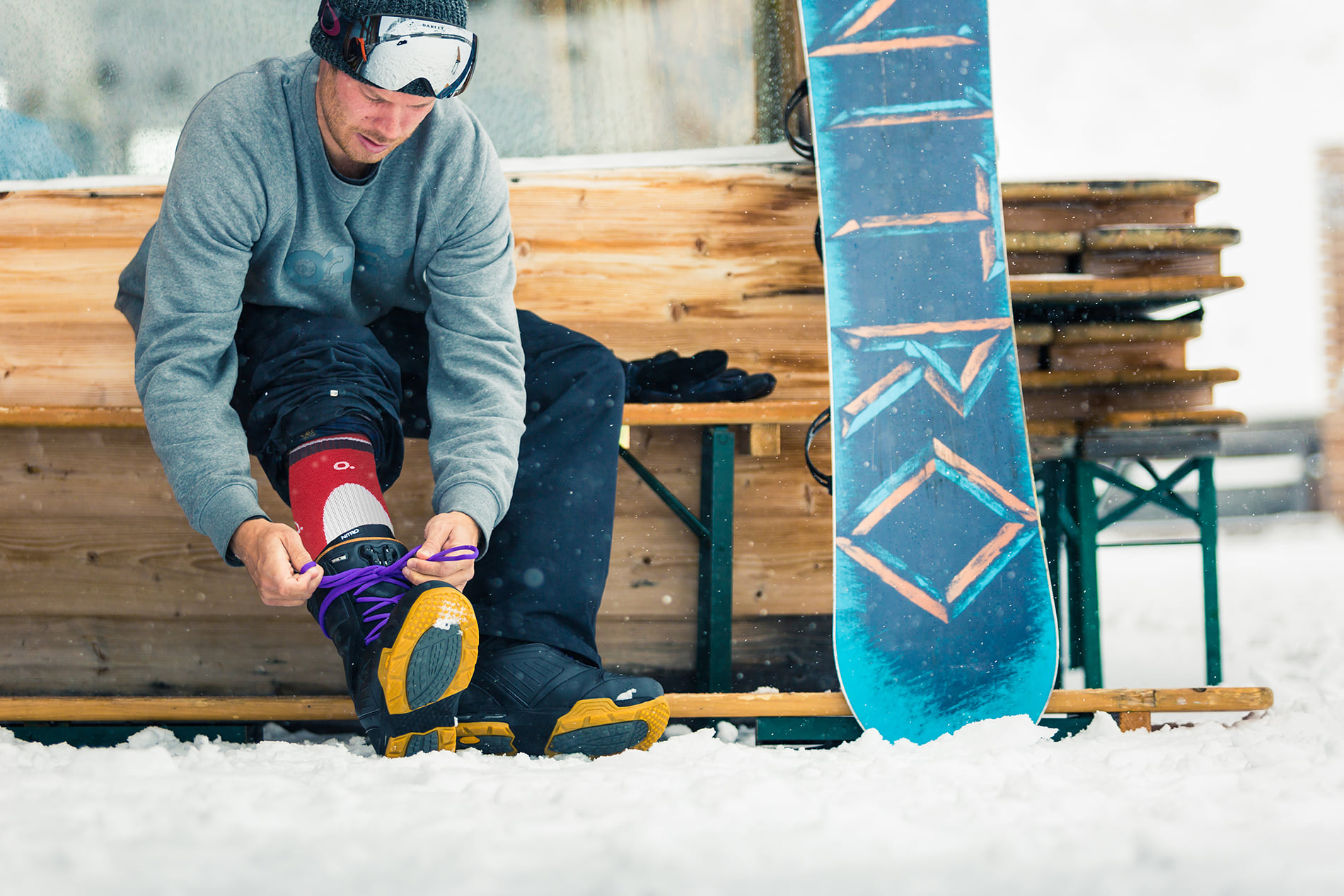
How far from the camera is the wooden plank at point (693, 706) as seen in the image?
1309 millimetres

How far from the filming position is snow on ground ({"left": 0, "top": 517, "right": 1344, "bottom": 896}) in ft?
2.18

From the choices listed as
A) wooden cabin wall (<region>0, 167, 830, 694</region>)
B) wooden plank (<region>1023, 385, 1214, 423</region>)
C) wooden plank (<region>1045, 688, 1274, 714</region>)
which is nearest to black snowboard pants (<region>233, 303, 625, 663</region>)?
wooden cabin wall (<region>0, 167, 830, 694</region>)

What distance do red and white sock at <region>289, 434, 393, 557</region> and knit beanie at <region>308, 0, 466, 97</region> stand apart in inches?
16.3

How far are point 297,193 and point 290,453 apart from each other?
347 millimetres

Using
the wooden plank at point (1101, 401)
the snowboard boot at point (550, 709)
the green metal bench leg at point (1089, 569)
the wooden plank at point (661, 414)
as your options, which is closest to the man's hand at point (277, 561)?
the snowboard boot at point (550, 709)

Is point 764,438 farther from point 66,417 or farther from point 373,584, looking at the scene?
point 66,417

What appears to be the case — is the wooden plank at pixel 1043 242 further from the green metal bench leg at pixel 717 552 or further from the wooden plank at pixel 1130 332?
the green metal bench leg at pixel 717 552

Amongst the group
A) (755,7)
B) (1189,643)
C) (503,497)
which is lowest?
(1189,643)

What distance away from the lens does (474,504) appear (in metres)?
1.02

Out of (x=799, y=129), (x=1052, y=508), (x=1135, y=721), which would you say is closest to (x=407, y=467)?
(x=799, y=129)

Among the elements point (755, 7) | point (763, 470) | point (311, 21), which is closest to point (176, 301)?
point (763, 470)

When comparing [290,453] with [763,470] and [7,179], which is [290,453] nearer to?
[763,470]

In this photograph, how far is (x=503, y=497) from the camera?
3.51 ft

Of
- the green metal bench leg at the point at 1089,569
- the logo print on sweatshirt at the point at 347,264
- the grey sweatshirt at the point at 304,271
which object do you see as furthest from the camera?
the green metal bench leg at the point at 1089,569
